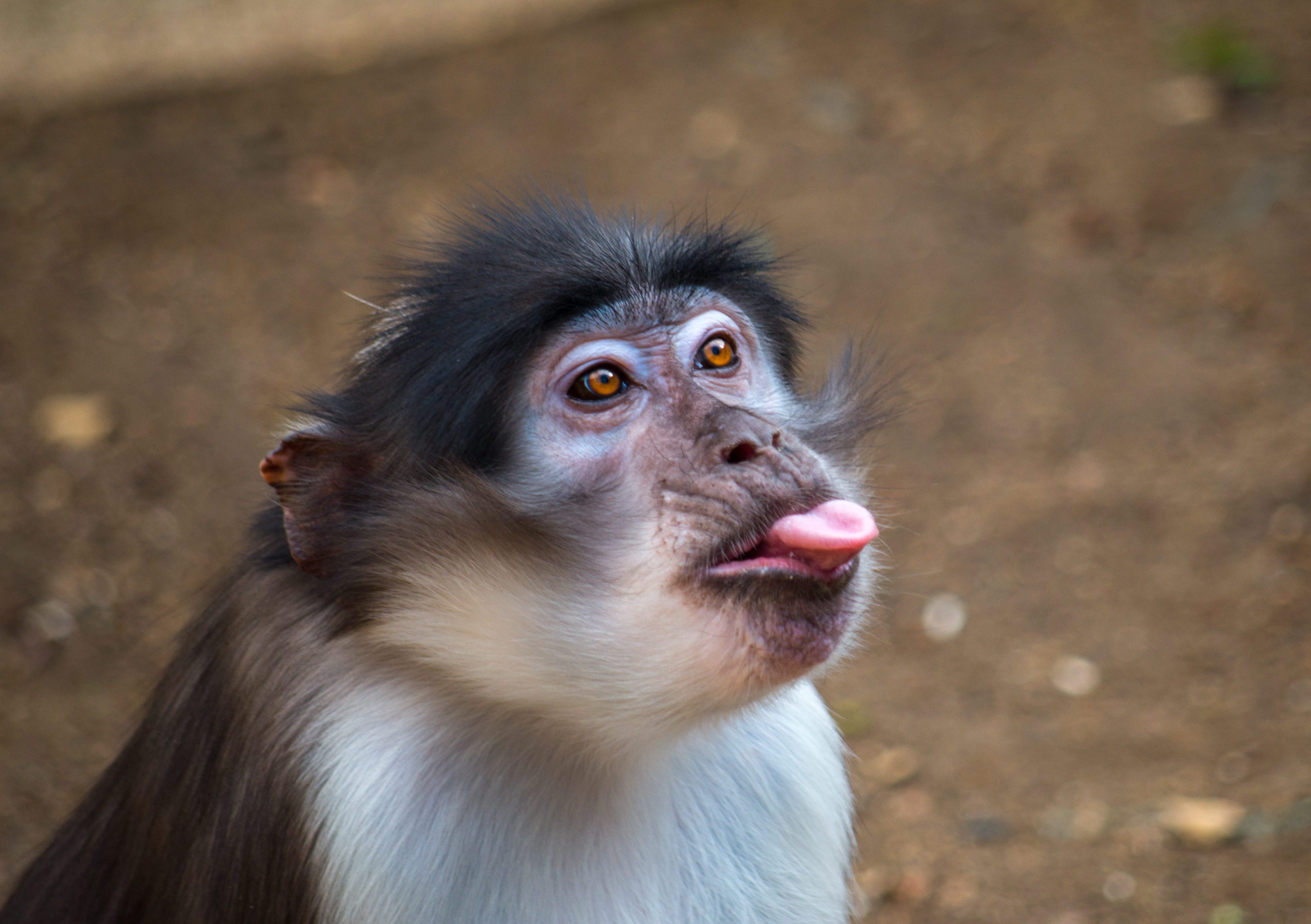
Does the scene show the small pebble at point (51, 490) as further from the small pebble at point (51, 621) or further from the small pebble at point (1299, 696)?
the small pebble at point (1299, 696)

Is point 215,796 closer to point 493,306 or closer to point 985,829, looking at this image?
point 493,306

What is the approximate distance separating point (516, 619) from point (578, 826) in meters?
0.37

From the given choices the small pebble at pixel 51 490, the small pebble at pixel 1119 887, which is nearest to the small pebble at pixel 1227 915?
the small pebble at pixel 1119 887

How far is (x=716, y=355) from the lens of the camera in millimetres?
2010

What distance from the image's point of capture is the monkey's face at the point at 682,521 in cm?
168

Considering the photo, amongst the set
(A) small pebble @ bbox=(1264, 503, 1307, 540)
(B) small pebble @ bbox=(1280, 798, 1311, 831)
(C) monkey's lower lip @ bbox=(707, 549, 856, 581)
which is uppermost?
(C) monkey's lower lip @ bbox=(707, 549, 856, 581)

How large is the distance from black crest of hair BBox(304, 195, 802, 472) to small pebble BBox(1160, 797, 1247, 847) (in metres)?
1.75

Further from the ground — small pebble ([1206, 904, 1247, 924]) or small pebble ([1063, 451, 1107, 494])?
small pebble ([1063, 451, 1107, 494])

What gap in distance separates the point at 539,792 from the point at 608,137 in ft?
13.7

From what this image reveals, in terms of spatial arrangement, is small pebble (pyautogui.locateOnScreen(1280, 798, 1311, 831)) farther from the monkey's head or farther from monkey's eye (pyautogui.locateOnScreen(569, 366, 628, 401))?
monkey's eye (pyautogui.locateOnScreen(569, 366, 628, 401))

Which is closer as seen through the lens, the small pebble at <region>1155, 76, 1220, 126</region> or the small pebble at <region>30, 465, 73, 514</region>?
the small pebble at <region>30, 465, 73, 514</region>

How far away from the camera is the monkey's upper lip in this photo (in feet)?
5.40

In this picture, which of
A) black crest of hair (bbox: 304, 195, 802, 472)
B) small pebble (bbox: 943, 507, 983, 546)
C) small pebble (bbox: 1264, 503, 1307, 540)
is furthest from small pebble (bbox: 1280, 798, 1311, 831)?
black crest of hair (bbox: 304, 195, 802, 472)

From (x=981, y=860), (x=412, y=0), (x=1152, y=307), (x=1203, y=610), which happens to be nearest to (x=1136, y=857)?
(x=981, y=860)
